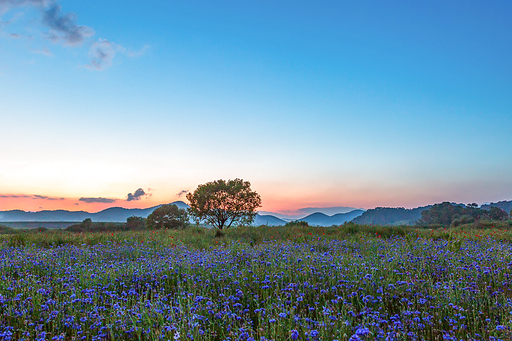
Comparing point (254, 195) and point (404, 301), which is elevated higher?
point (254, 195)

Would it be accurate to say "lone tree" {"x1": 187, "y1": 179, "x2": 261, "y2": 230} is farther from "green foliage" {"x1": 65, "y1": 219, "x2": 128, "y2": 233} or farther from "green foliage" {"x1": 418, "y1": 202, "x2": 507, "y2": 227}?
"green foliage" {"x1": 418, "y1": 202, "x2": 507, "y2": 227}

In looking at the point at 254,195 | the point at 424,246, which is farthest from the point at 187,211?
the point at 424,246

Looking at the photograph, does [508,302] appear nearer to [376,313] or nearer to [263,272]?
[376,313]

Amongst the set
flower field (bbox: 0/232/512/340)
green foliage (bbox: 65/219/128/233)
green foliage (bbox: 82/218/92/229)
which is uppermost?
flower field (bbox: 0/232/512/340)

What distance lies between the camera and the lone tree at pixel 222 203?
30.7 meters

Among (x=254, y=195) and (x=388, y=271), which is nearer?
(x=388, y=271)

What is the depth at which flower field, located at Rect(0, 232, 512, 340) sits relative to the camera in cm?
324

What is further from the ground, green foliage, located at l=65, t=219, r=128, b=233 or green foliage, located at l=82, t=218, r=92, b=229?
green foliage, located at l=82, t=218, r=92, b=229

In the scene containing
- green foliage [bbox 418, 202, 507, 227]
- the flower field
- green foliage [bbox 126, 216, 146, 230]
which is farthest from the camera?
green foliage [bbox 418, 202, 507, 227]

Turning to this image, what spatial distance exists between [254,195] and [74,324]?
29.0 meters

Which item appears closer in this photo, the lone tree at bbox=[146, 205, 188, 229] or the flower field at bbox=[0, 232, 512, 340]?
the flower field at bbox=[0, 232, 512, 340]

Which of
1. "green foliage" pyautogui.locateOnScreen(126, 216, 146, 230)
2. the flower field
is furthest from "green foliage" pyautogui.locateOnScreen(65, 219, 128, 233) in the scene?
the flower field

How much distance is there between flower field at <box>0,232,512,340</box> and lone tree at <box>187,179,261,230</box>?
22.9 m

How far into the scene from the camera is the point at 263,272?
5.60 metres
